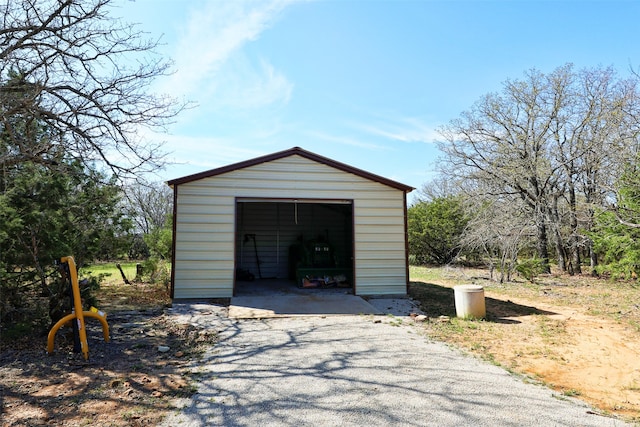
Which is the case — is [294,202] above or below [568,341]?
above

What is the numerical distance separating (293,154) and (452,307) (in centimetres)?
463

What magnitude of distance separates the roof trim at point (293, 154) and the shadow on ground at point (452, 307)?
2535 mm

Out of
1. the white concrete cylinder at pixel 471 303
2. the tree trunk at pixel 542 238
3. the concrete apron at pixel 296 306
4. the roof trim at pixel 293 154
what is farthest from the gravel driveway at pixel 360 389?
the tree trunk at pixel 542 238

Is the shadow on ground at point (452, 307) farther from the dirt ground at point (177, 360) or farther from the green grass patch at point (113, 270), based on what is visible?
the green grass patch at point (113, 270)

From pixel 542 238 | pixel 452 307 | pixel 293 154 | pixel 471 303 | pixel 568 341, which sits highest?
pixel 293 154

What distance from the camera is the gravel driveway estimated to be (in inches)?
103

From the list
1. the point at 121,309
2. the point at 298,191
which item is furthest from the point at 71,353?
the point at 298,191

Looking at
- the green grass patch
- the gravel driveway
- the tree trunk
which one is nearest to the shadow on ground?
the gravel driveway

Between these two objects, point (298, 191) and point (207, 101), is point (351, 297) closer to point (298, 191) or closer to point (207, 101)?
point (298, 191)

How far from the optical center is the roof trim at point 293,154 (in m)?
7.52

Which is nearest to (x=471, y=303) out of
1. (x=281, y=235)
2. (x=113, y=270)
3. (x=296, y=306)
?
(x=296, y=306)

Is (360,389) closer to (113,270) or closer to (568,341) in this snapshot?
(568,341)

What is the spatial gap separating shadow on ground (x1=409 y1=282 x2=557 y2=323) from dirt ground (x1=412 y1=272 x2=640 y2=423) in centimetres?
2

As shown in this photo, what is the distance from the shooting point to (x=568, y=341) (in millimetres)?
4906
